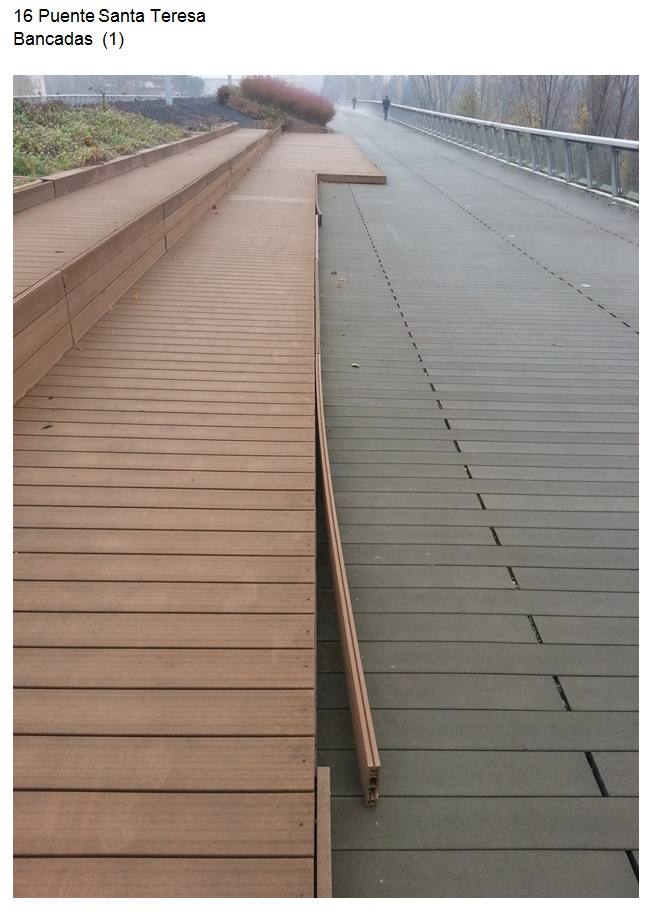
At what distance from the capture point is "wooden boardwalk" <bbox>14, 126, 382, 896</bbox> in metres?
1.53

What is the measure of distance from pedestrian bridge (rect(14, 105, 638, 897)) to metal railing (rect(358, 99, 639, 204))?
6.35m

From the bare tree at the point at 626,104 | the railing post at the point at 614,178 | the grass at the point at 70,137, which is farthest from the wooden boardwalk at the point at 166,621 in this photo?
the bare tree at the point at 626,104

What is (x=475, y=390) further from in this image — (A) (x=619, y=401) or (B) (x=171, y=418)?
(B) (x=171, y=418)

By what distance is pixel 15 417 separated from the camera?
10.2 feet

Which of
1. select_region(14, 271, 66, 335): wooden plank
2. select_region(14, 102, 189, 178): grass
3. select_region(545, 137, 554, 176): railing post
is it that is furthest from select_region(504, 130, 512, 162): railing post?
select_region(14, 271, 66, 335): wooden plank

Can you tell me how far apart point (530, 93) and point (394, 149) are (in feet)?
43.9

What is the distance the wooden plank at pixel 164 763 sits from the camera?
1.63 meters

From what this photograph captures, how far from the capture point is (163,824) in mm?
1551

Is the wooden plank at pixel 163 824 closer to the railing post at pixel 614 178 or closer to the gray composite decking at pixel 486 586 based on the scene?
the gray composite decking at pixel 486 586

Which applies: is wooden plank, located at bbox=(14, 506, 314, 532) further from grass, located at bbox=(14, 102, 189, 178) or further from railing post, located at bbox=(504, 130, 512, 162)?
railing post, located at bbox=(504, 130, 512, 162)

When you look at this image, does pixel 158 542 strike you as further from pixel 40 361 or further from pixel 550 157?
pixel 550 157

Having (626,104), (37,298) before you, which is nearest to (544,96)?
(626,104)

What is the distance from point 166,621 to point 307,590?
1.49 ft

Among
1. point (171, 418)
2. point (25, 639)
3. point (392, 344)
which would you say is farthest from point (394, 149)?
point (25, 639)
